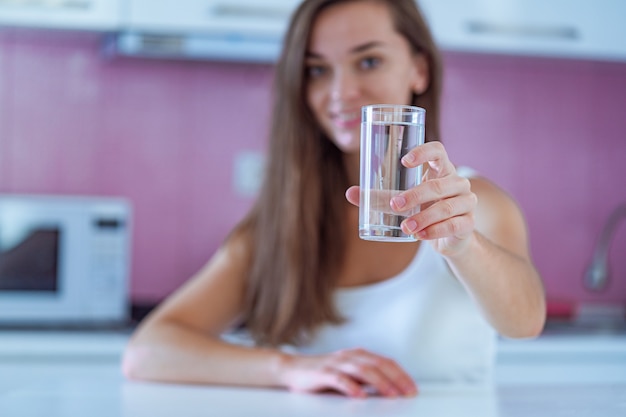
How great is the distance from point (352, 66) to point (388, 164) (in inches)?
26.4

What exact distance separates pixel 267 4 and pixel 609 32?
1.00 meters

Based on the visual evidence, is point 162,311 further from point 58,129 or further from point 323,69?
point 58,129

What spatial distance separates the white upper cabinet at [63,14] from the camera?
8.79ft

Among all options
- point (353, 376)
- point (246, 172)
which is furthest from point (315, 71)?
point (246, 172)

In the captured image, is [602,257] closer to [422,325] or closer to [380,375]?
[422,325]

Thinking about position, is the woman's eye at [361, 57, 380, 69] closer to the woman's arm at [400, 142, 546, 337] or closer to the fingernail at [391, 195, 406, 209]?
the woman's arm at [400, 142, 546, 337]

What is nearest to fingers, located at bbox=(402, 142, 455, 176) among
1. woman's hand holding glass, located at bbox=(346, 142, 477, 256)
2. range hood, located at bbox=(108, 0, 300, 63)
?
woman's hand holding glass, located at bbox=(346, 142, 477, 256)

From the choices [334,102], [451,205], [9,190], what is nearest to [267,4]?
[9,190]

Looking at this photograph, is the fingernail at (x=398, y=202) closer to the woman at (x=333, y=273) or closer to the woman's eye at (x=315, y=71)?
the woman at (x=333, y=273)

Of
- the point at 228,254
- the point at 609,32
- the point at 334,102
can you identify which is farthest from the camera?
the point at 609,32

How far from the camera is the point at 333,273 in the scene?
1.82 metres

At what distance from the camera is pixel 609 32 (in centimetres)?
296

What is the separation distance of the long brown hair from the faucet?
1601mm

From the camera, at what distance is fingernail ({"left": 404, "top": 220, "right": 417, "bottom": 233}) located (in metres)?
1.08
